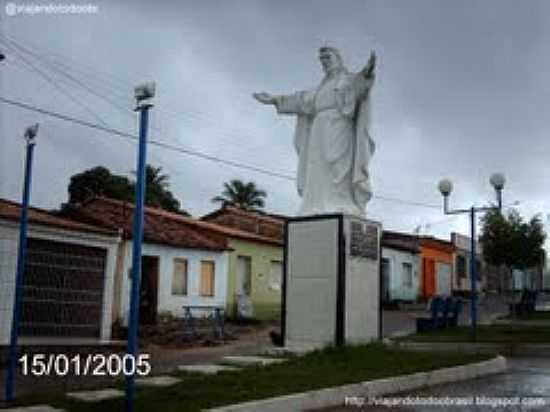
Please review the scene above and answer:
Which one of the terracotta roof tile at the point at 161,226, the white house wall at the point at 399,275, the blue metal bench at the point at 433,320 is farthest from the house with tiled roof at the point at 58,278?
the white house wall at the point at 399,275

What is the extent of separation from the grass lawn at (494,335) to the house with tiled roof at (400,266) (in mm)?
17873

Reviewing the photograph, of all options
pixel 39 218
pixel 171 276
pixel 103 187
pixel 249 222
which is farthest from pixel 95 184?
pixel 39 218

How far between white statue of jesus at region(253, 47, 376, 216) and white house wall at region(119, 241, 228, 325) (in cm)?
1050

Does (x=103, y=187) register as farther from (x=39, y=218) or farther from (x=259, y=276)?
(x=39, y=218)

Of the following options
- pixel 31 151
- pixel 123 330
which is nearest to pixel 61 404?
pixel 31 151

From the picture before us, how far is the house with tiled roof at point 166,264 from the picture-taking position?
22.3 metres

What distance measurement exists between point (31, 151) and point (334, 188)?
5.48 metres

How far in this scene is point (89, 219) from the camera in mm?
21469

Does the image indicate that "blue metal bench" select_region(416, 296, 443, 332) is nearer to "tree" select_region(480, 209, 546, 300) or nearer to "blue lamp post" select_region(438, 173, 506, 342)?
"blue lamp post" select_region(438, 173, 506, 342)

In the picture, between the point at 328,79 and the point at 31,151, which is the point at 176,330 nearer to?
the point at 328,79

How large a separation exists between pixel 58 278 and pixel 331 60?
27.0 feet

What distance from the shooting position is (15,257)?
16141 millimetres

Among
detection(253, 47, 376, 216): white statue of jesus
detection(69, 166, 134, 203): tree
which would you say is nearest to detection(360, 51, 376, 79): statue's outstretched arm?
detection(253, 47, 376, 216): white statue of jesus

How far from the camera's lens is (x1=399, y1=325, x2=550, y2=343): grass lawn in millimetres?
16297
